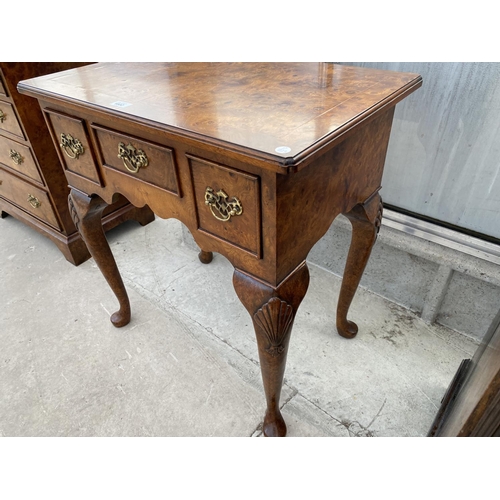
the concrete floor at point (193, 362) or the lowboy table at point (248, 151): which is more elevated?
the lowboy table at point (248, 151)

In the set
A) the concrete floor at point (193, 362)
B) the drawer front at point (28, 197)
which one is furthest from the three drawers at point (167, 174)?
the drawer front at point (28, 197)

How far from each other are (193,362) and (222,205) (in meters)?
0.78

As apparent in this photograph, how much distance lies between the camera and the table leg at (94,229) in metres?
1.18

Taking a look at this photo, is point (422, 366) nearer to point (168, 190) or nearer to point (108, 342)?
point (168, 190)

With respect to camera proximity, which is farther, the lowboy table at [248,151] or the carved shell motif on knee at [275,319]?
the carved shell motif on knee at [275,319]

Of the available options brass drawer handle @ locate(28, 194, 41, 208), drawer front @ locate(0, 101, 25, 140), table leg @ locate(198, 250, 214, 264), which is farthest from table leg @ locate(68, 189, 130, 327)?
brass drawer handle @ locate(28, 194, 41, 208)

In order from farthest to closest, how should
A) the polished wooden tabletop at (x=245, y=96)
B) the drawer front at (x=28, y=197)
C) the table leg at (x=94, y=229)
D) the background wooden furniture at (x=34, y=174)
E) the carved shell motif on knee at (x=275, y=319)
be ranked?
the drawer front at (x=28, y=197) < the background wooden furniture at (x=34, y=174) < the table leg at (x=94, y=229) < the carved shell motif on knee at (x=275, y=319) < the polished wooden tabletop at (x=245, y=96)

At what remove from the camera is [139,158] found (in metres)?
0.89

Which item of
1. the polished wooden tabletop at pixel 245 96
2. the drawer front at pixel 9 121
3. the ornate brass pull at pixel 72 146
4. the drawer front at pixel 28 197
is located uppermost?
the polished wooden tabletop at pixel 245 96

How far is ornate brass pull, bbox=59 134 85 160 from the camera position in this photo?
102 centimetres

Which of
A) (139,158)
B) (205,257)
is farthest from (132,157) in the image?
(205,257)

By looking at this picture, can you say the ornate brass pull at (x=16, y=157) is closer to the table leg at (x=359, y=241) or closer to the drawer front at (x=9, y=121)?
the drawer front at (x=9, y=121)

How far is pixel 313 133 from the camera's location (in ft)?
2.20

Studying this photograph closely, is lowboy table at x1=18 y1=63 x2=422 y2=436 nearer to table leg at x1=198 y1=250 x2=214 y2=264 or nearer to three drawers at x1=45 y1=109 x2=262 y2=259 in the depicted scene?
three drawers at x1=45 y1=109 x2=262 y2=259
